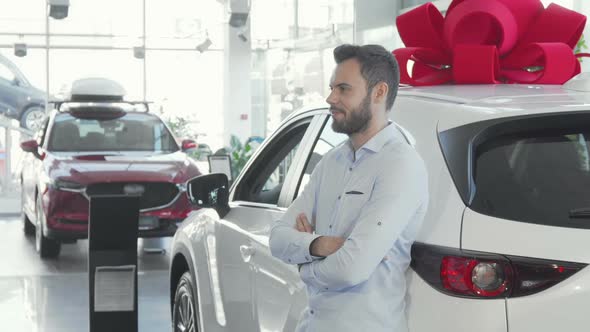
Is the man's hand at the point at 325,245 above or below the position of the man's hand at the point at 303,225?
below

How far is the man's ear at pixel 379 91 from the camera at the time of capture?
252 cm

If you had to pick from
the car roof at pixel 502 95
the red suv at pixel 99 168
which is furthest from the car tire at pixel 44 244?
the car roof at pixel 502 95

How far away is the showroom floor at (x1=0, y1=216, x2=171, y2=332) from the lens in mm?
6629

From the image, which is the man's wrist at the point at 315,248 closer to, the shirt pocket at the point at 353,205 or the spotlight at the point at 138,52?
the shirt pocket at the point at 353,205

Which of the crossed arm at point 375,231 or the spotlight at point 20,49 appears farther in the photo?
the spotlight at point 20,49

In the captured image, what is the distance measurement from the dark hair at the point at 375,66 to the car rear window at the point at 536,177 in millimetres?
348

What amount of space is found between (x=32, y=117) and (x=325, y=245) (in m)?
15.8

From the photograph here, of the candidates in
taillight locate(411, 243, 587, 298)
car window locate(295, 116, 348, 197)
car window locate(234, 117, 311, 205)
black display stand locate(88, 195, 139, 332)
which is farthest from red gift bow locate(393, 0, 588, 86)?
black display stand locate(88, 195, 139, 332)

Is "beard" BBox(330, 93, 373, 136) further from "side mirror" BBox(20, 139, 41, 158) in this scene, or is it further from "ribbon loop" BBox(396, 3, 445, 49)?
"side mirror" BBox(20, 139, 41, 158)

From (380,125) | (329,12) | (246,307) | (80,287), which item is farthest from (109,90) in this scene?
(380,125)

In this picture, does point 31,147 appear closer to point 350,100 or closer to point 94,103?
A: point 94,103

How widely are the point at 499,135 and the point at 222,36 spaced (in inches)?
721

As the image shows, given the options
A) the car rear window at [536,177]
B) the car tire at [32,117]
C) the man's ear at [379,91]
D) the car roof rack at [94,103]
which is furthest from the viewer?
the car tire at [32,117]

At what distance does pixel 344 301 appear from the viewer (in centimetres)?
239
